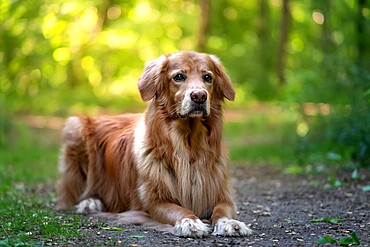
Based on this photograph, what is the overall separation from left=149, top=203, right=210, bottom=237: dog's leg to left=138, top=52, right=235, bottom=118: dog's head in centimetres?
78

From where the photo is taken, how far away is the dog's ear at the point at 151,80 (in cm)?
605

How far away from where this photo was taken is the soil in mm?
5109

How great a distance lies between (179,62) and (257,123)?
11.3 metres

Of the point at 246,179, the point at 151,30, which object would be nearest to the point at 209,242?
the point at 246,179

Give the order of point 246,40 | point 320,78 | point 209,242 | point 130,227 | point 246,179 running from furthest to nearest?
point 246,40 → point 320,78 → point 246,179 → point 130,227 → point 209,242

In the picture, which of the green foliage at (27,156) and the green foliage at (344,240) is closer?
the green foliage at (344,240)

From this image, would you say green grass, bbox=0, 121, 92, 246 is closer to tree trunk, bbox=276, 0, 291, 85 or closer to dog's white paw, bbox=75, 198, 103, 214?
dog's white paw, bbox=75, 198, 103, 214

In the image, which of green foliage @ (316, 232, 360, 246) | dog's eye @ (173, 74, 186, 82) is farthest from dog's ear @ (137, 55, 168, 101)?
green foliage @ (316, 232, 360, 246)

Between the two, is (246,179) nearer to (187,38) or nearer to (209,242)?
(209,242)

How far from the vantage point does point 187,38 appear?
73.9 feet

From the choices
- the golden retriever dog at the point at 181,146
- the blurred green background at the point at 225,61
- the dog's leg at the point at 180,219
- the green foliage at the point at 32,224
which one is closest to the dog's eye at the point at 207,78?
the golden retriever dog at the point at 181,146

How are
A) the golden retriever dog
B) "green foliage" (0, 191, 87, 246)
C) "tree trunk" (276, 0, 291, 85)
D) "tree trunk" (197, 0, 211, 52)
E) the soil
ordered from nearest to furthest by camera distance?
"green foliage" (0, 191, 87, 246), the soil, the golden retriever dog, "tree trunk" (197, 0, 211, 52), "tree trunk" (276, 0, 291, 85)

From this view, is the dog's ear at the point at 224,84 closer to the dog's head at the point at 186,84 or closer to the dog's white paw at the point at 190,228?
the dog's head at the point at 186,84

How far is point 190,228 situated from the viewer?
206 inches
